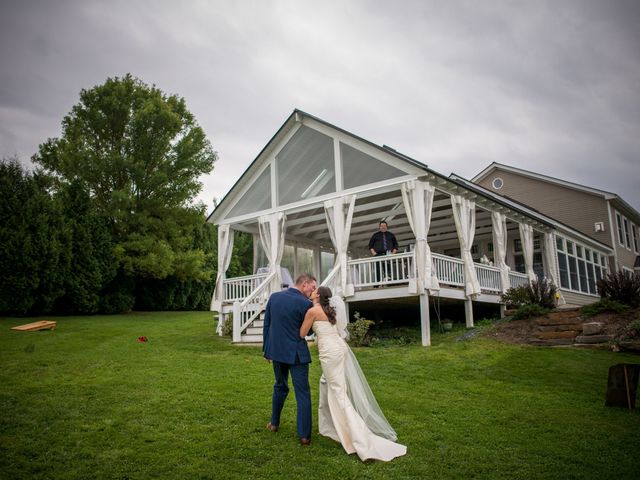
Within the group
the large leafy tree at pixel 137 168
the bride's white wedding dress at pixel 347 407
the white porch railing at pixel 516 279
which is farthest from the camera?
the large leafy tree at pixel 137 168

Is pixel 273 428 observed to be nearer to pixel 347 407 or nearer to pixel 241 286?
pixel 347 407

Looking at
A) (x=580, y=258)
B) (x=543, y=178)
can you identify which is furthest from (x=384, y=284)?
(x=543, y=178)

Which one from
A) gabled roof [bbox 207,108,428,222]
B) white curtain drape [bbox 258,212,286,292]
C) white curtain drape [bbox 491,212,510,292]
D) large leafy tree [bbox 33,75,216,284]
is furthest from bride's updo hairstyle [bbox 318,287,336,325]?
large leafy tree [bbox 33,75,216,284]

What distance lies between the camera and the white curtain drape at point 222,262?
14.4 m

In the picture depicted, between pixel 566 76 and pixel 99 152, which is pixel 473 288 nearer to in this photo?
pixel 566 76

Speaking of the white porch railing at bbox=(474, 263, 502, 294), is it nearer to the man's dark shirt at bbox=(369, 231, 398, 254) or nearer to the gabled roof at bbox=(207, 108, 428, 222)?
the man's dark shirt at bbox=(369, 231, 398, 254)

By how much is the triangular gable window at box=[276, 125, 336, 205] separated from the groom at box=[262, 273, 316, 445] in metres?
8.17

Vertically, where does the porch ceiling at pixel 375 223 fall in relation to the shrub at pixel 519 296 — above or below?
above

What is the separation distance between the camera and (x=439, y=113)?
20469 mm

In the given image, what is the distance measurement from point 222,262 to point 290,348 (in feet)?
34.8

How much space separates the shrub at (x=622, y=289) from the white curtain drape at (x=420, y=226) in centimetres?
392

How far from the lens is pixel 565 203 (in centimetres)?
2392

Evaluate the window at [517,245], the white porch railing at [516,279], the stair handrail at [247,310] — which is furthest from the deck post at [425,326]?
the window at [517,245]

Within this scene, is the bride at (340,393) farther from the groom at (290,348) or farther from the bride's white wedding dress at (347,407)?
the groom at (290,348)
